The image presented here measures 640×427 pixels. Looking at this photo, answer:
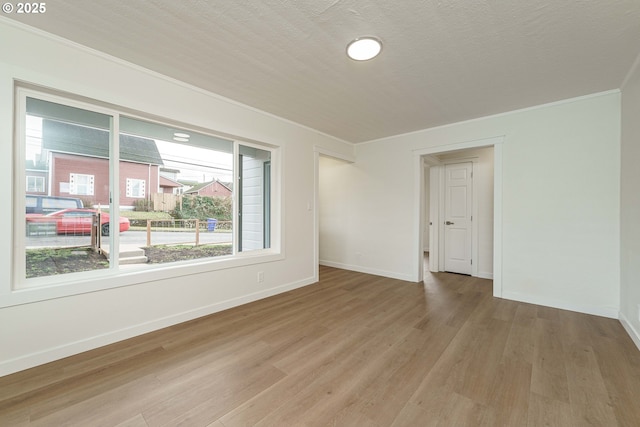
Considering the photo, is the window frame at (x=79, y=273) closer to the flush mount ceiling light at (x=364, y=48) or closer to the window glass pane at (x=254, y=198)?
the window glass pane at (x=254, y=198)

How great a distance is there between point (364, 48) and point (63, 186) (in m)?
2.87

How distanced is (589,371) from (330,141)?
13.5ft

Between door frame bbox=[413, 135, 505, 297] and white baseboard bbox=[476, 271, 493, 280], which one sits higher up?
door frame bbox=[413, 135, 505, 297]

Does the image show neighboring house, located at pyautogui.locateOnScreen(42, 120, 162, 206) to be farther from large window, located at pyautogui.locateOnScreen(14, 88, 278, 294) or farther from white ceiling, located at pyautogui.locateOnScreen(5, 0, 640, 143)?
white ceiling, located at pyautogui.locateOnScreen(5, 0, 640, 143)

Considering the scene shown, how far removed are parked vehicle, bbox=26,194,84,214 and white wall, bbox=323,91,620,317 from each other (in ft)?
15.1

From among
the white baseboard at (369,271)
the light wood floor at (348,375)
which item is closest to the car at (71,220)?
the light wood floor at (348,375)

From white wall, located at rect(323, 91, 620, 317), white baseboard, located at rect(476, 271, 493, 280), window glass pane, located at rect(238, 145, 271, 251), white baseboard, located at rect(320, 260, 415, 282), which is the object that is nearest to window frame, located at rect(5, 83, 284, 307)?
window glass pane, located at rect(238, 145, 271, 251)

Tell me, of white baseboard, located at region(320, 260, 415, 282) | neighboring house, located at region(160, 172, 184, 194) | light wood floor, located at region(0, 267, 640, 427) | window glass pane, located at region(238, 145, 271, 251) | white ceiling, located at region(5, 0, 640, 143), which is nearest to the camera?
light wood floor, located at region(0, 267, 640, 427)

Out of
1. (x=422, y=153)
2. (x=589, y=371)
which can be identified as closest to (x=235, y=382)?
(x=589, y=371)

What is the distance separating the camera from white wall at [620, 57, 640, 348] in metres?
2.26

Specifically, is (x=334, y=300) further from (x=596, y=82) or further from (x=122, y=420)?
(x=596, y=82)

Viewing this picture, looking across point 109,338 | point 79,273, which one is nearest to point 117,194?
point 79,273

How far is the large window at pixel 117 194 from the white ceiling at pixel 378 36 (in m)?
0.65

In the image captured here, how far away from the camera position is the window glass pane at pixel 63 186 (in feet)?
6.68
